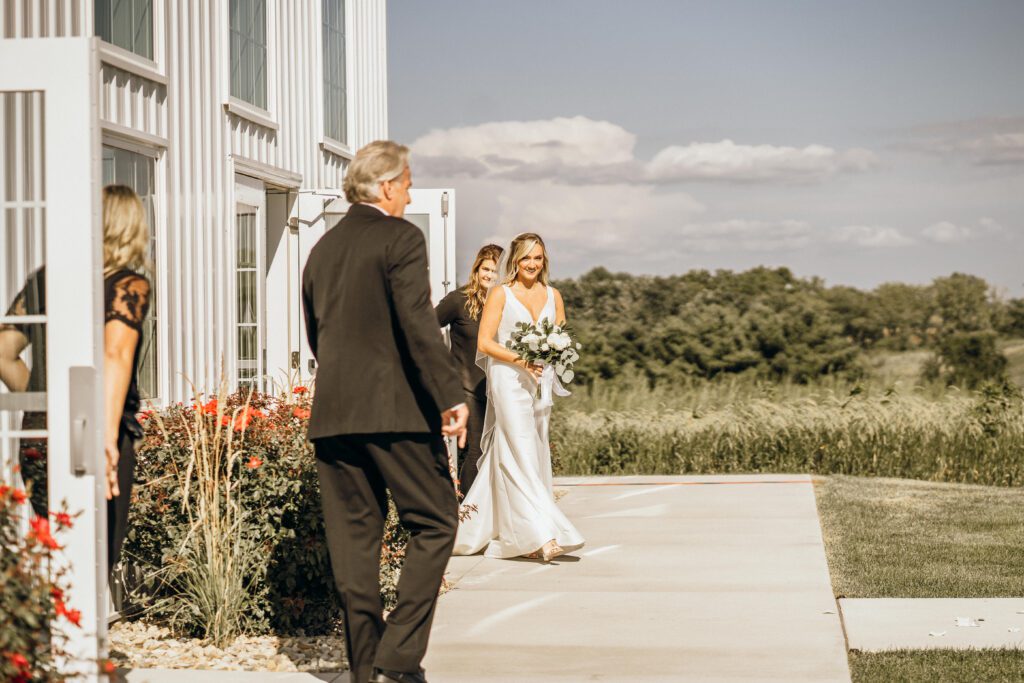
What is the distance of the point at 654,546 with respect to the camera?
9.26 m

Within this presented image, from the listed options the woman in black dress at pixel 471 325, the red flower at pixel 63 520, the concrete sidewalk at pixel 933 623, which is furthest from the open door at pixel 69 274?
the woman in black dress at pixel 471 325

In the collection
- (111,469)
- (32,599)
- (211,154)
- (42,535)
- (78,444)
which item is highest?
(211,154)

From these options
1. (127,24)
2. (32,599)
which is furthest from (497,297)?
(32,599)

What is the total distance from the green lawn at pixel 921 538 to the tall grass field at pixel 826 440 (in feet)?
3.79

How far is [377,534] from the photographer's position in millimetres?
5133

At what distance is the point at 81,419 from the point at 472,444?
6.03 m

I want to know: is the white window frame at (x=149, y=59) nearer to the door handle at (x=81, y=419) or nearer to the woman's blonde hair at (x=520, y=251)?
the woman's blonde hair at (x=520, y=251)

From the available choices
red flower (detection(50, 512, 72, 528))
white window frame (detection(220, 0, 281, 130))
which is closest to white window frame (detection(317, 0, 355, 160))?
white window frame (detection(220, 0, 281, 130))

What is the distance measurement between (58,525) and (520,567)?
15.8 feet

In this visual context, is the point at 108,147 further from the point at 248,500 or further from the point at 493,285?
the point at 493,285

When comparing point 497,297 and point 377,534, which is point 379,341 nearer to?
point 377,534

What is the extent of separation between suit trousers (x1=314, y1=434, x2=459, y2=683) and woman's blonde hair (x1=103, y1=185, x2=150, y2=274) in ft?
3.39

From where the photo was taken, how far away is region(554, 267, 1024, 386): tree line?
116 ft

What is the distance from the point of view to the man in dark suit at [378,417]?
4.95m
